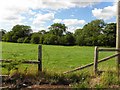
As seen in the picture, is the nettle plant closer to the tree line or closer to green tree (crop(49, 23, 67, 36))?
the tree line

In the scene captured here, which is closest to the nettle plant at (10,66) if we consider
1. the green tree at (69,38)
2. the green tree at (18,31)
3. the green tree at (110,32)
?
the green tree at (18,31)

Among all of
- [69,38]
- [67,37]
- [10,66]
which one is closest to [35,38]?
[69,38]

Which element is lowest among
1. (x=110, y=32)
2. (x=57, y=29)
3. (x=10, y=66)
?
(x=10, y=66)

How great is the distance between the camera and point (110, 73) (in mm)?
9672

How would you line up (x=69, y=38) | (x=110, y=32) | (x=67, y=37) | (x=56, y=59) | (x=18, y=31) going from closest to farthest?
(x=56, y=59) → (x=18, y=31) → (x=67, y=37) → (x=69, y=38) → (x=110, y=32)

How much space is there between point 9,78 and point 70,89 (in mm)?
2074

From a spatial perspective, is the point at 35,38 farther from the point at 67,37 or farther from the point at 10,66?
the point at 10,66

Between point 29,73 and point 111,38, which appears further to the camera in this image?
point 111,38

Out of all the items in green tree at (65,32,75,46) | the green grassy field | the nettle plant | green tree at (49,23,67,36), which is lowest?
the green grassy field

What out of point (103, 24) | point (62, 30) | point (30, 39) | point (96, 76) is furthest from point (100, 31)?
point (96, 76)

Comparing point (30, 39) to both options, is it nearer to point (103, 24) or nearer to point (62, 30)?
point (62, 30)

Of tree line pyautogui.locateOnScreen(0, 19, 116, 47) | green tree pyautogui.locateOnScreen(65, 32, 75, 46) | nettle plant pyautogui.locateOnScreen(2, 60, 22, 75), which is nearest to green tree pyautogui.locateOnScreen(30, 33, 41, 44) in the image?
tree line pyautogui.locateOnScreen(0, 19, 116, 47)

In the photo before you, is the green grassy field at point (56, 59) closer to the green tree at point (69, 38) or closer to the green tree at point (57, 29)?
the green tree at point (69, 38)

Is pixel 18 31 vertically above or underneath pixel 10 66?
above
